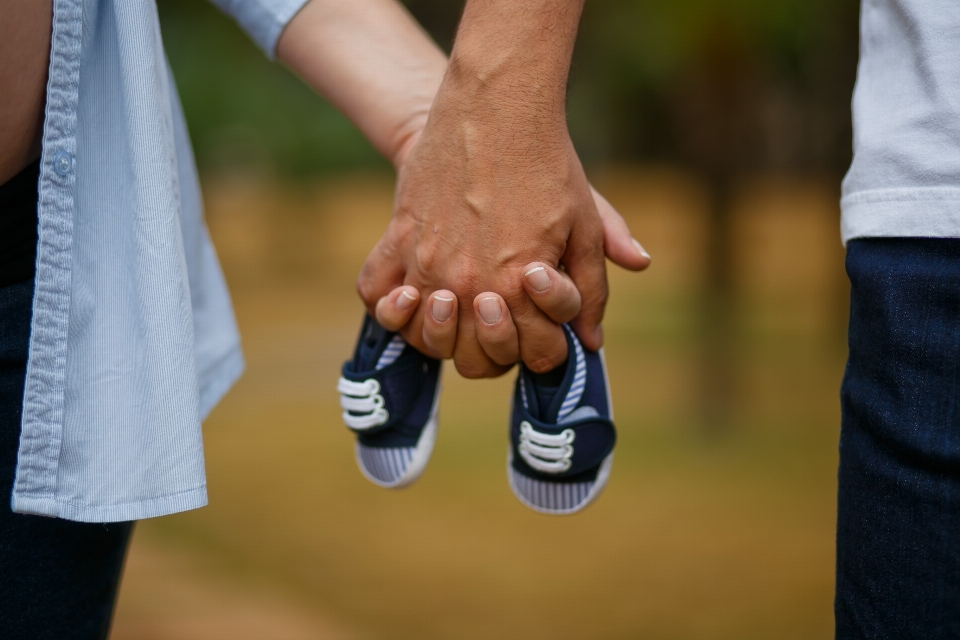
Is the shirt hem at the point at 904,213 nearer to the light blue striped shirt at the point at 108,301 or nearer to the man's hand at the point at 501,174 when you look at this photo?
the man's hand at the point at 501,174

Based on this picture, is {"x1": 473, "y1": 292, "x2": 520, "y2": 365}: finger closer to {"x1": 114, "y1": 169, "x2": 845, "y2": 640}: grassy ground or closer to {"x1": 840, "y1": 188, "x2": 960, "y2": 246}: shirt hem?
{"x1": 840, "y1": 188, "x2": 960, "y2": 246}: shirt hem

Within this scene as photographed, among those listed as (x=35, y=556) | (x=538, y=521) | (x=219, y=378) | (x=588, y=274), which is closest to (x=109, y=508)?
(x=35, y=556)

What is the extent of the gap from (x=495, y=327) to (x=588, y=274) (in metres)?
0.16

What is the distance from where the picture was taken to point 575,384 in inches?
45.4

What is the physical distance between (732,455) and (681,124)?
1924 mm

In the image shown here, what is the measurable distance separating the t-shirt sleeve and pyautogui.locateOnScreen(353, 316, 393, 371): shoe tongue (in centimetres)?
44

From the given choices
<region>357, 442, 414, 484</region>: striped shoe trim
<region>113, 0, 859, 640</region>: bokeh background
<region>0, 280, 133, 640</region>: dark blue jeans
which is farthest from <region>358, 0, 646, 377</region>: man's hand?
<region>113, 0, 859, 640</region>: bokeh background

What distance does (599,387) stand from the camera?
46.8 inches

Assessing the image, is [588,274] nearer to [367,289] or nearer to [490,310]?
[490,310]

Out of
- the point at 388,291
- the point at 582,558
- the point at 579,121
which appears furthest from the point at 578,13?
the point at 579,121

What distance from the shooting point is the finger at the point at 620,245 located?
1.17m

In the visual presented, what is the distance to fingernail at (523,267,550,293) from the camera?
1004mm

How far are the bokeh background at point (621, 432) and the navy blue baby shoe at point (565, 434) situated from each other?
6.08 feet

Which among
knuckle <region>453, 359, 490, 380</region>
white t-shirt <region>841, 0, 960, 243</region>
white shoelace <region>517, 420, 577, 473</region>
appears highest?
white t-shirt <region>841, 0, 960, 243</region>
